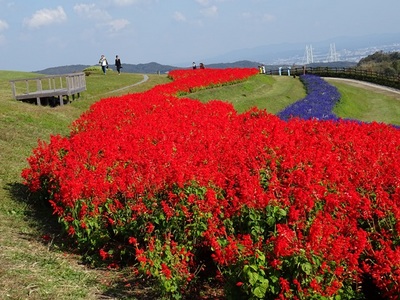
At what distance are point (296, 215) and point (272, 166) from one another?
226cm

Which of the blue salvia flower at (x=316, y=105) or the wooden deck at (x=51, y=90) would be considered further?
the blue salvia flower at (x=316, y=105)

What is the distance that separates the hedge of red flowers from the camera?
233 inches

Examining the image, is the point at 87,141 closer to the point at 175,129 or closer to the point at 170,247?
the point at 175,129

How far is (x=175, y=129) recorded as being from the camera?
13.3 m

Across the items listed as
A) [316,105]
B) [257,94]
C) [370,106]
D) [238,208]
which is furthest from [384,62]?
[238,208]

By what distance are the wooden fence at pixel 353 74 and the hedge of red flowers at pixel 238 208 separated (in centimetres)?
4421

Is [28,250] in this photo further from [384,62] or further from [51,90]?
[384,62]

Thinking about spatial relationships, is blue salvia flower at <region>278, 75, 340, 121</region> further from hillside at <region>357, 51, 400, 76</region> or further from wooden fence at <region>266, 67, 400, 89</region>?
hillside at <region>357, 51, 400, 76</region>

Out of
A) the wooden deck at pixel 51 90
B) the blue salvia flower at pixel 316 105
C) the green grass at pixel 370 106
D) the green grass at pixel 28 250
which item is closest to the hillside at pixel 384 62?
the green grass at pixel 370 106

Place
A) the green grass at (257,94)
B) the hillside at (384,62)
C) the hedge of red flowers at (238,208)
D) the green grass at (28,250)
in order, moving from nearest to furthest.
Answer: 1. the hedge of red flowers at (238,208)
2. the green grass at (28,250)
3. the green grass at (257,94)
4. the hillside at (384,62)

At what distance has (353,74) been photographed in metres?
62.2

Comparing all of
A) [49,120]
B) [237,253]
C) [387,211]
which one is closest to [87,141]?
[237,253]

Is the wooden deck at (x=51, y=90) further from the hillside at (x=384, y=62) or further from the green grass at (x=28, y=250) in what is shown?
the hillside at (x=384, y=62)

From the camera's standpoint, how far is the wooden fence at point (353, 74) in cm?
5259
